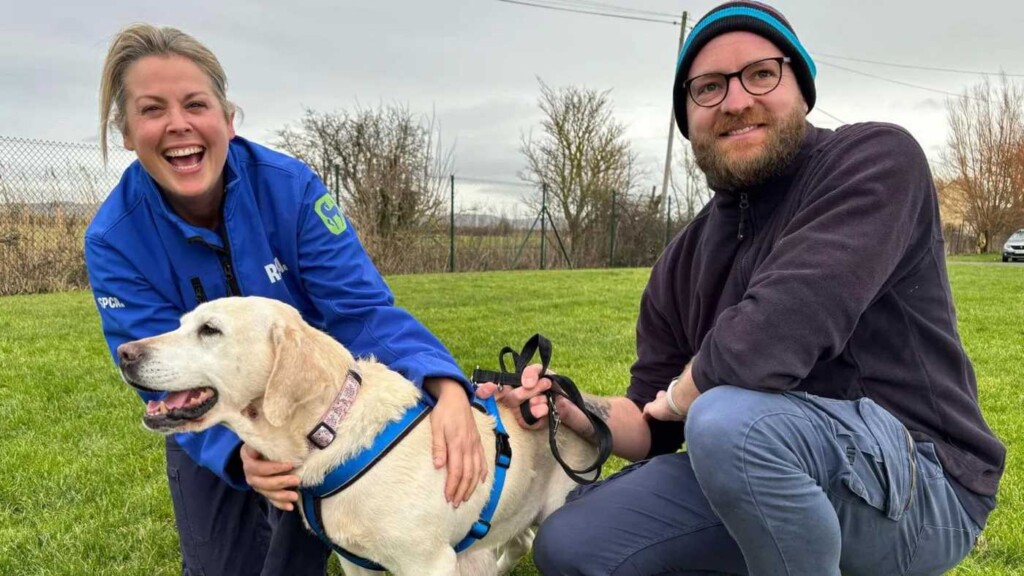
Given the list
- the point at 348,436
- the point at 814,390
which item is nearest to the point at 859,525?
the point at 814,390

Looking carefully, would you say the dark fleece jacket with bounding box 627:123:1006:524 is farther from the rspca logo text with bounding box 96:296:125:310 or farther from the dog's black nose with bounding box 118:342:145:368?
the rspca logo text with bounding box 96:296:125:310

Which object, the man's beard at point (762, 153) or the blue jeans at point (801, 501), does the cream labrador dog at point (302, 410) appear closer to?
the blue jeans at point (801, 501)

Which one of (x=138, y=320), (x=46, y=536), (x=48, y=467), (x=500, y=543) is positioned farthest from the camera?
(x=48, y=467)

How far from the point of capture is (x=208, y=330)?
2.21 m

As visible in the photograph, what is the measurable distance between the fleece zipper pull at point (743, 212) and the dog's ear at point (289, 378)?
4.68 feet

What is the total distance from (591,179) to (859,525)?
22.0 metres

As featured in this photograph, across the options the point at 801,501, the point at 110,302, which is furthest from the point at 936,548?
the point at 110,302

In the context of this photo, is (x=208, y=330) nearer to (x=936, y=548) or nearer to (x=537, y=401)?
(x=537, y=401)

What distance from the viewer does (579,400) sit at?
253 cm

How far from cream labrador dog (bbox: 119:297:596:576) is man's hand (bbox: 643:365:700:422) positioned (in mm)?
739

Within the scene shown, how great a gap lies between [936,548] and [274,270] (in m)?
2.37

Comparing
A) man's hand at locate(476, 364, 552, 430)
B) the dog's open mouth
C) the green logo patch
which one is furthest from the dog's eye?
man's hand at locate(476, 364, 552, 430)

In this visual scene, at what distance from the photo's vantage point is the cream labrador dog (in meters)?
2.12

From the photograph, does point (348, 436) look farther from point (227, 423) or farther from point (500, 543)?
point (500, 543)
